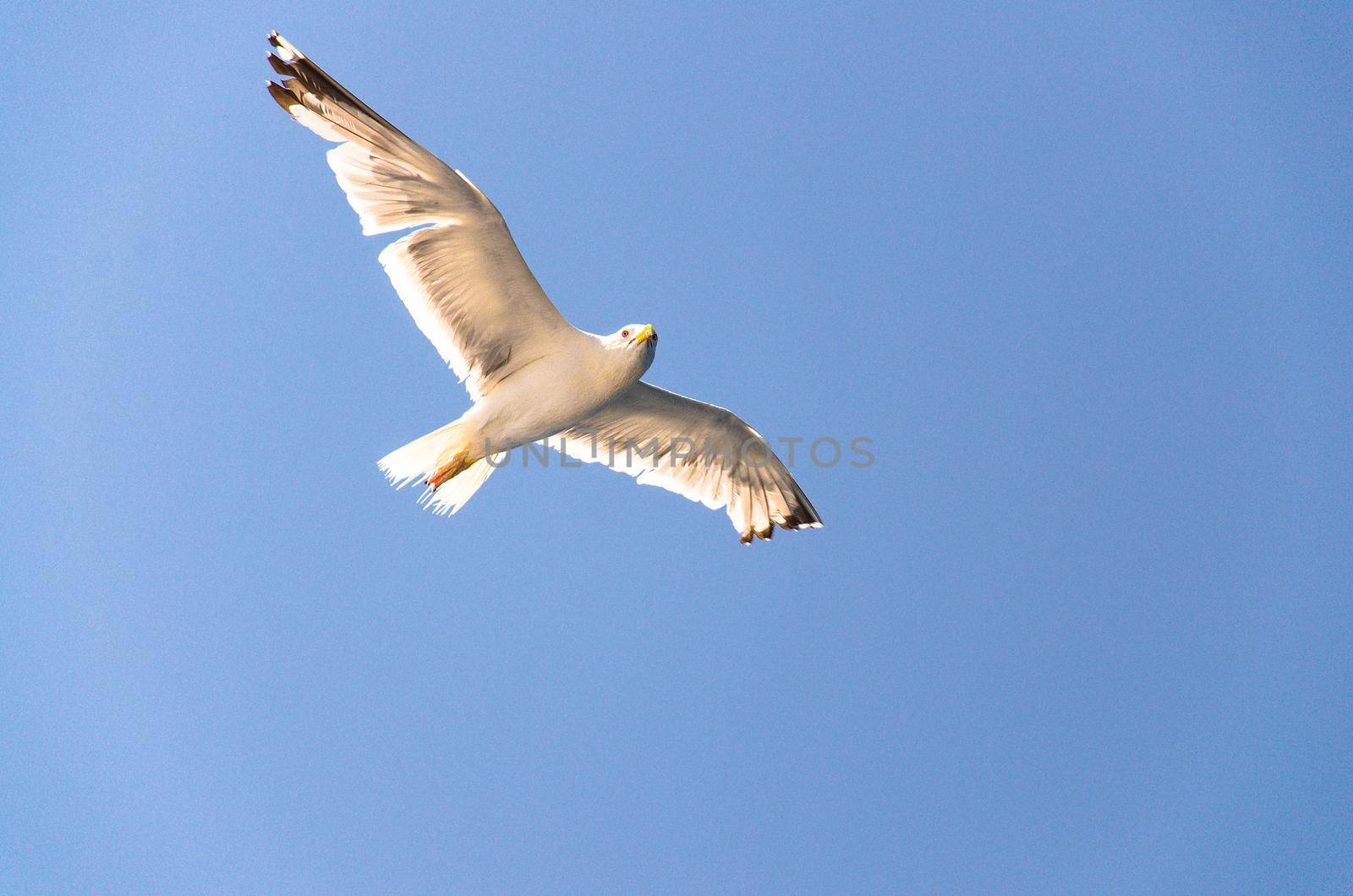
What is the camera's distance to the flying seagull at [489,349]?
615 centimetres

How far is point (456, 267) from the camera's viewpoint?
6.71 m

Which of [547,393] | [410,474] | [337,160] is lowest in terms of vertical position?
[410,474]

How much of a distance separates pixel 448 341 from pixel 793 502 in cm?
312

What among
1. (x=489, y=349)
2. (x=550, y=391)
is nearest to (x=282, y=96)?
(x=489, y=349)

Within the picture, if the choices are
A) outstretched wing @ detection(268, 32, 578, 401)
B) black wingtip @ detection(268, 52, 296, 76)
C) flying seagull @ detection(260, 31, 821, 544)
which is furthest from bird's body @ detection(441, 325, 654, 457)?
black wingtip @ detection(268, 52, 296, 76)

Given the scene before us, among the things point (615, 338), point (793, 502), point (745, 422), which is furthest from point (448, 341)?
point (793, 502)

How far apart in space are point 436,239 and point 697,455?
9.18ft

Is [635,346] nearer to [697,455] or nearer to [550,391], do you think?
[550,391]

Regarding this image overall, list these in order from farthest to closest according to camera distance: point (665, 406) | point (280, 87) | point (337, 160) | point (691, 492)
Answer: point (691, 492), point (665, 406), point (337, 160), point (280, 87)

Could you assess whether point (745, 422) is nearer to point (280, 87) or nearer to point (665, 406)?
point (665, 406)

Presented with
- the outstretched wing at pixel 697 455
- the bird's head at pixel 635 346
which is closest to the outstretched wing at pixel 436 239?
the bird's head at pixel 635 346

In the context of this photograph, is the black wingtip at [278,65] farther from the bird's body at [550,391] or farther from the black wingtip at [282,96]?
the bird's body at [550,391]

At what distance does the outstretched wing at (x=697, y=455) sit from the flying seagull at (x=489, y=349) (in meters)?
0.01

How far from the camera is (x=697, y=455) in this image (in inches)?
327
